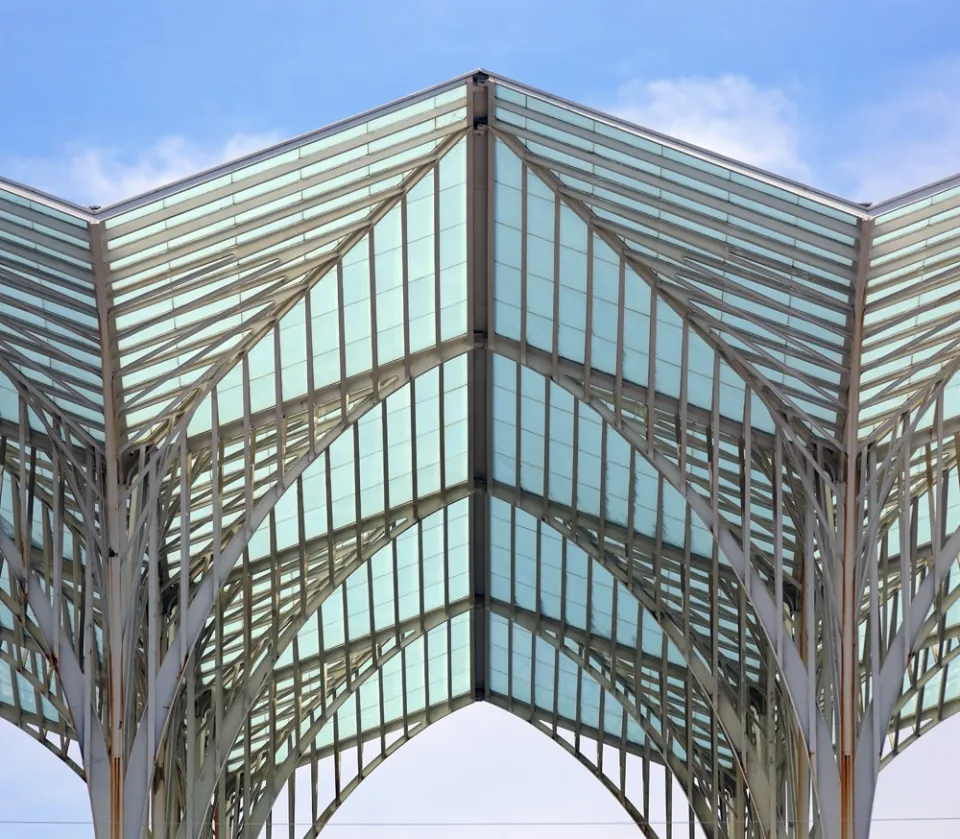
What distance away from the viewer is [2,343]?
26812mm

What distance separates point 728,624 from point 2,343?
21.2m

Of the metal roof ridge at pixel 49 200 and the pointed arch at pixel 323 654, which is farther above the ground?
the metal roof ridge at pixel 49 200

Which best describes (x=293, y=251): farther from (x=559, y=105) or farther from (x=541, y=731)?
(x=541, y=731)

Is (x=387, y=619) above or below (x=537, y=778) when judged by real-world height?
above

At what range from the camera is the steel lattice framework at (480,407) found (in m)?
26.3

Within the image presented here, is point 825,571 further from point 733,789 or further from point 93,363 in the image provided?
point 733,789

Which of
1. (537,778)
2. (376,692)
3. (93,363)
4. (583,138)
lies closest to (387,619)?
(376,692)

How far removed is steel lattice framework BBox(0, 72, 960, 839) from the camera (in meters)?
26.3

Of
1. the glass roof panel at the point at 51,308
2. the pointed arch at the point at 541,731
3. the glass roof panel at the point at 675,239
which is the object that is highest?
the glass roof panel at the point at 675,239

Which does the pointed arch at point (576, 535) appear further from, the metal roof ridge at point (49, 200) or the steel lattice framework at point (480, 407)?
the metal roof ridge at point (49, 200)

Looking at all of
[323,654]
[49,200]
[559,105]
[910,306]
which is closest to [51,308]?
[49,200]

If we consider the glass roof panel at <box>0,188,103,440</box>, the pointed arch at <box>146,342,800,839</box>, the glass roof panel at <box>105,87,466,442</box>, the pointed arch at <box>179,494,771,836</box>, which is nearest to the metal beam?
the glass roof panel at <box>105,87,466,442</box>

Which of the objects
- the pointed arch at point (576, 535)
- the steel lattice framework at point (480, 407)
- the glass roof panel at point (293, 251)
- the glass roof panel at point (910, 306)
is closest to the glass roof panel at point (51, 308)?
the steel lattice framework at point (480, 407)

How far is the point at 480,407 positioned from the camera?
3684cm
